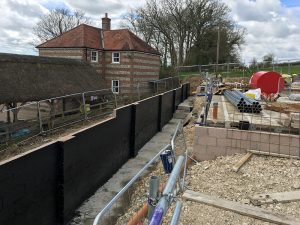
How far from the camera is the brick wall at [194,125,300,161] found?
26.4ft

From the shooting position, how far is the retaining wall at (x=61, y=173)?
5949 mm

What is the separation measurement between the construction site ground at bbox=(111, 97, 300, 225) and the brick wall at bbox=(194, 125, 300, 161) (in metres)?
0.23

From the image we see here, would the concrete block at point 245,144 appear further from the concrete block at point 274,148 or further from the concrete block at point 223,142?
the concrete block at point 274,148

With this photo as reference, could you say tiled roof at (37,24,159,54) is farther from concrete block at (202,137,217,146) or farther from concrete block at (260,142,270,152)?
concrete block at (260,142,270,152)

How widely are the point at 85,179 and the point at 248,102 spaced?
5681 millimetres

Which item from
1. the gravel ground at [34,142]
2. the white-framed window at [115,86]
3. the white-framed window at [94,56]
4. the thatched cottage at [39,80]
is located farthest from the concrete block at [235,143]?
the white-framed window at [94,56]

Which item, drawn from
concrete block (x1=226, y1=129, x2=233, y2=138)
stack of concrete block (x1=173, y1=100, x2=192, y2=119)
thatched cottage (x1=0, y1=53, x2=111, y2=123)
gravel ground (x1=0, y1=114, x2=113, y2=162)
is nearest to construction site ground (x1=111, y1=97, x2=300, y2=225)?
concrete block (x1=226, y1=129, x2=233, y2=138)

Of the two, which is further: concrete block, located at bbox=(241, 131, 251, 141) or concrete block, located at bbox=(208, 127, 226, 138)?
concrete block, located at bbox=(208, 127, 226, 138)

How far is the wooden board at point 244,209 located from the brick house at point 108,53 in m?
25.2

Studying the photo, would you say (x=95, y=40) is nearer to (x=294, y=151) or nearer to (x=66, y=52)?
(x=66, y=52)

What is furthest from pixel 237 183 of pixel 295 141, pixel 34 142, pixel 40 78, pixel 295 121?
pixel 40 78

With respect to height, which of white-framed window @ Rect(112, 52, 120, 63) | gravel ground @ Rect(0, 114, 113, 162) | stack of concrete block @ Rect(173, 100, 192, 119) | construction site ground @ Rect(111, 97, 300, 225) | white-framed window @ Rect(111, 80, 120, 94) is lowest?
gravel ground @ Rect(0, 114, 113, 162)

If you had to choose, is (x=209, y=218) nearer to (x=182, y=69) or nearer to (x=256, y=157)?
(x=256, y=157)

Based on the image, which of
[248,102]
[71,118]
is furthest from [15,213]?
[71,118]
